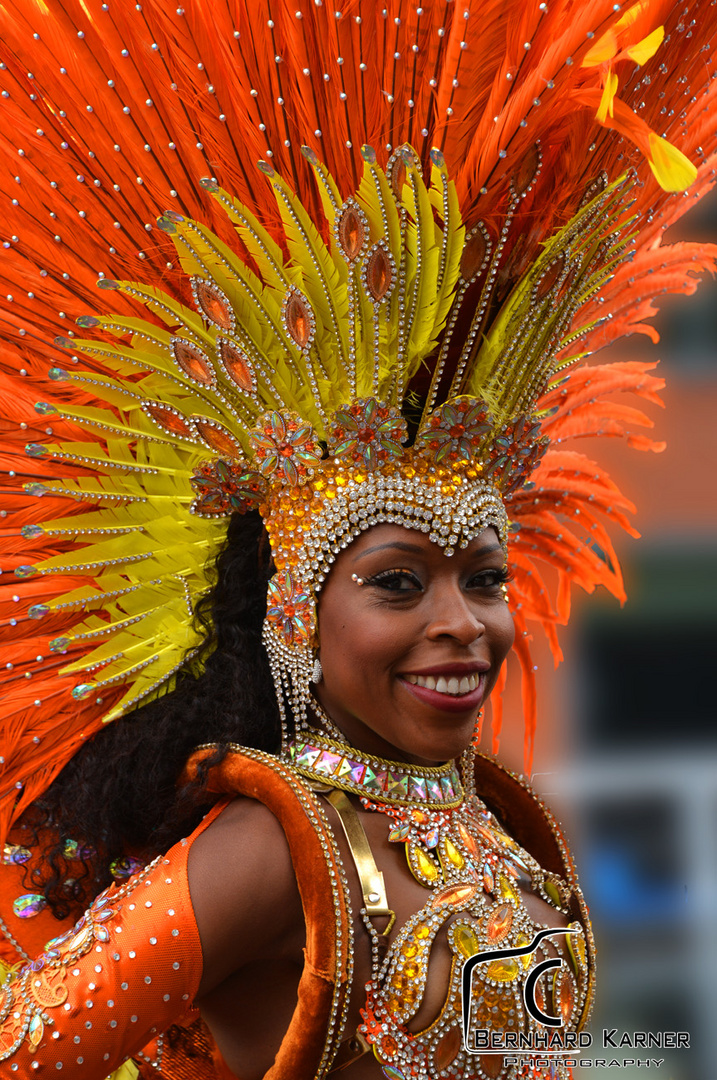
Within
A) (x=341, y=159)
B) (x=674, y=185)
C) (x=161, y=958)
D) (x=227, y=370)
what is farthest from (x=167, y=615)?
(x=674, y=185)

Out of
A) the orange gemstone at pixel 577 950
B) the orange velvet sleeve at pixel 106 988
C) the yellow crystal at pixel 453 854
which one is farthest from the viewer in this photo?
the orange gemstone at pixel 577 950

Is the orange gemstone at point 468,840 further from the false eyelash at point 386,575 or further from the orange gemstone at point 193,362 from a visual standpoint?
the orange gemstone at point 193,362

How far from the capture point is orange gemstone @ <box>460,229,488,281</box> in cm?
202

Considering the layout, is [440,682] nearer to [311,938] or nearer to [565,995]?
[311,938]

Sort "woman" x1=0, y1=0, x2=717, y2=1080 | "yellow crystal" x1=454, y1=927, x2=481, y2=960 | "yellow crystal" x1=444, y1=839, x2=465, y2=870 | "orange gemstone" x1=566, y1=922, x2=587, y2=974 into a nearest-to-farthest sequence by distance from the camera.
→ 1. "woman" x1=0, y1=0, x2=717, y2=1080
2. "yellow crystal" x1=454, y1=927, x2=481, y2=960
3. "yellow crystal" x1=444, y1=839, x2=465, y2=870
4. "orange gemstone" x1=566, y1=922, x2=587, y2=974

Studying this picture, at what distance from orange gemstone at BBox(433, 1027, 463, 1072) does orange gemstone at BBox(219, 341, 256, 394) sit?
1175mm

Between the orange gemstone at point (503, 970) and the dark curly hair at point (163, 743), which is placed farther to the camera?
the dark curly hair at point (163, 743)

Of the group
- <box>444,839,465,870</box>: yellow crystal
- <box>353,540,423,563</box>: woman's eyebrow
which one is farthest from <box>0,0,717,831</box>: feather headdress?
<box>444,839,465,870</box>: yellow crystal

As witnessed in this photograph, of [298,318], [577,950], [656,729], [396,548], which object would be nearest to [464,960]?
[577,950]

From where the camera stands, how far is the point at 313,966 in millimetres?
1840

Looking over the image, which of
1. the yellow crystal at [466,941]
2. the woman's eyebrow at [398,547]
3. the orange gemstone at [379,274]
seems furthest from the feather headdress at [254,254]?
the yellow crystal at [466,941]

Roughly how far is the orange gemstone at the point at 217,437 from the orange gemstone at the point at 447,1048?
110cm

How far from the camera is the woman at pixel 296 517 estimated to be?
1.88 metres
